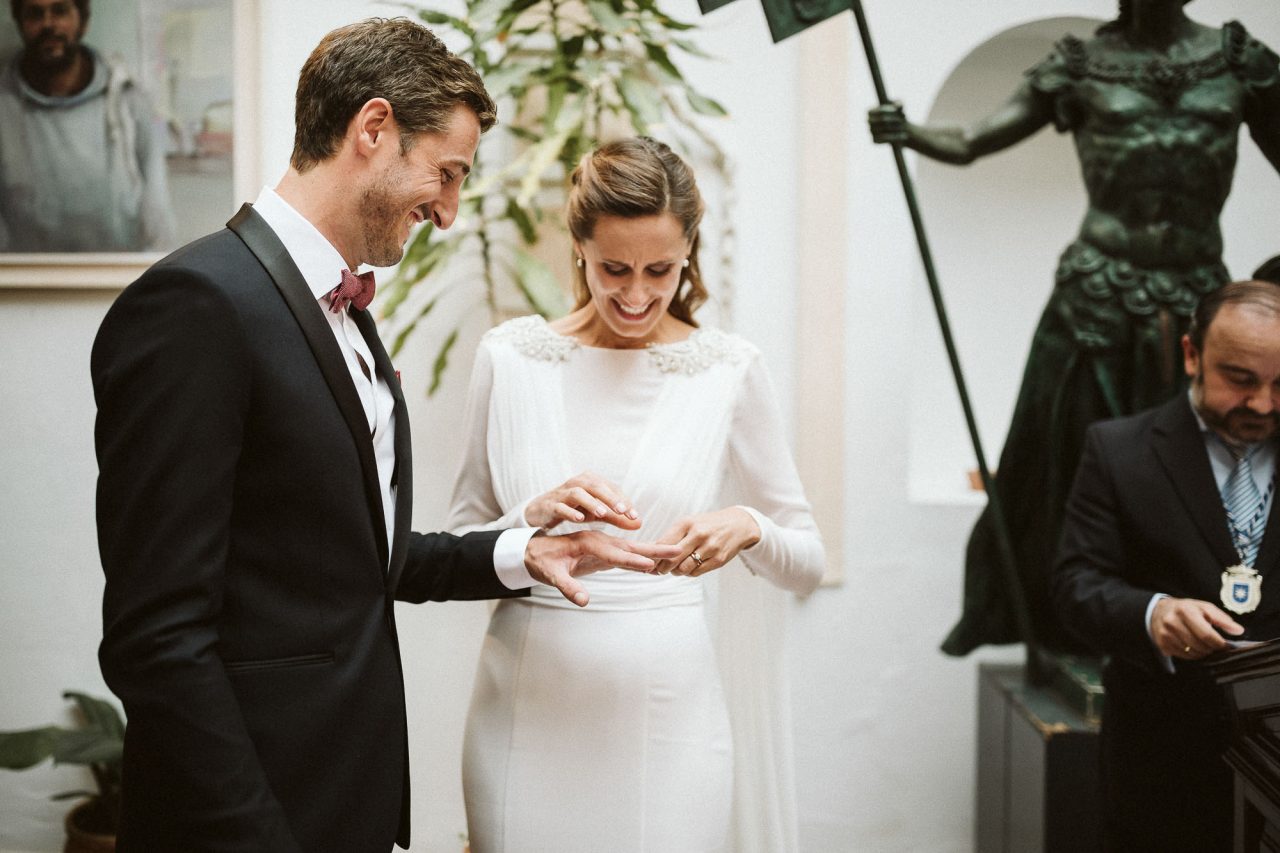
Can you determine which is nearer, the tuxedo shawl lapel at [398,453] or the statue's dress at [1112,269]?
the tuxedo shawl lapel at [398,453]

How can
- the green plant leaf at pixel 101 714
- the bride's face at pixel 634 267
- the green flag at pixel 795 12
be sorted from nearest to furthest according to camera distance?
the bride's face at pixel 634 267, the green flag at pixel 795 12, the green plant leaf at pixel 101 714

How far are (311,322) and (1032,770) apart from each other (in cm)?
260

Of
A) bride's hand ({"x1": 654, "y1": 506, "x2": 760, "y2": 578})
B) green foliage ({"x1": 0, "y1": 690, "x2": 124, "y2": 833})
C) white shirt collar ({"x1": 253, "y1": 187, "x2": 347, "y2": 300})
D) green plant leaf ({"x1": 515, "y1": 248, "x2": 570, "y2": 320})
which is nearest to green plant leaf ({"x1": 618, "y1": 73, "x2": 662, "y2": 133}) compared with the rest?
green plant leaf ({"x1": 515, "y1": 248, "x2": 570, "y2": 320})

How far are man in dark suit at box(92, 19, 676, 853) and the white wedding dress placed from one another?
0.36 meters

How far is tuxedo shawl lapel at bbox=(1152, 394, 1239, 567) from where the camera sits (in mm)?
2180

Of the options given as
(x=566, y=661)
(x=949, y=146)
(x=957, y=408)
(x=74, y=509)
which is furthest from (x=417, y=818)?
(x=949, y=146)

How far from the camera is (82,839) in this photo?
11.4 ft

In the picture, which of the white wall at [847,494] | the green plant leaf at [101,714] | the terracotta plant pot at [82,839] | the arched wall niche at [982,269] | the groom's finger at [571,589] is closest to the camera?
the groom's finger at [571,589]

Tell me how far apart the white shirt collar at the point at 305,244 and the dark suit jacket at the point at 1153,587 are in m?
1.68

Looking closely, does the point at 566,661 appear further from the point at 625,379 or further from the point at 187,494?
the point at 187,494

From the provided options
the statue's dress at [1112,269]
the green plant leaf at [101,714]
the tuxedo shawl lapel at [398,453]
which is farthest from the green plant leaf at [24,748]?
the statue's dress at [1112,269]

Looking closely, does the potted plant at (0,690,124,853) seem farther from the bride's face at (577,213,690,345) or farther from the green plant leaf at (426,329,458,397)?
the bride's face at (577,213,690,345)

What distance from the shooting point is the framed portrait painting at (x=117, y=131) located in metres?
3.65

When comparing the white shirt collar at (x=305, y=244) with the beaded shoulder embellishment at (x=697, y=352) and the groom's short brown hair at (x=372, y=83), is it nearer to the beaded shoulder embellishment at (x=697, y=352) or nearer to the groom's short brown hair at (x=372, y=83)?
the groom's short brown hair at (x=372, y=83)
